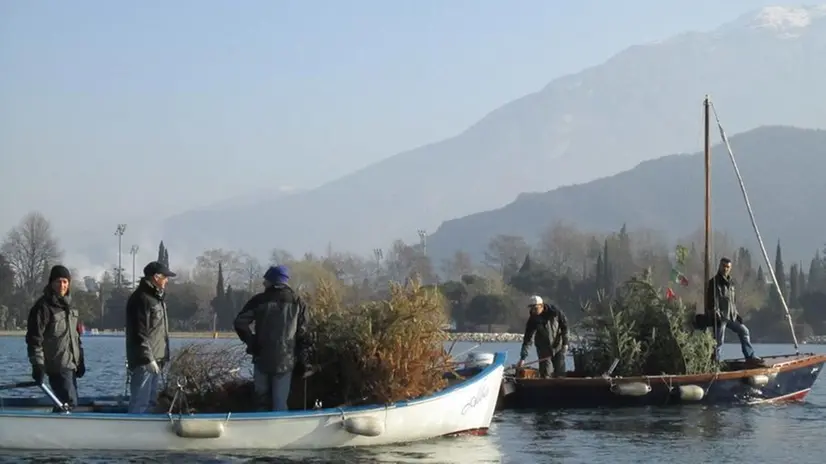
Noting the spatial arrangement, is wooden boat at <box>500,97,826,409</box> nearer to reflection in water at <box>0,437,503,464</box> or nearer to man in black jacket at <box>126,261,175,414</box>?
reflection in water at <box>0,437,503,464</box>

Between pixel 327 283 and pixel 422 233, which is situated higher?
pixel 422 233

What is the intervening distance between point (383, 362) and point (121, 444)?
342cm

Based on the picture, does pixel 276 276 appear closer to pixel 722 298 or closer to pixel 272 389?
pixel 272 389

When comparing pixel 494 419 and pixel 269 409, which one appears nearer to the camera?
pixel 269 409

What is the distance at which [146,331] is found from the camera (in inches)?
615

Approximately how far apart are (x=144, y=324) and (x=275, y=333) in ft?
5.33

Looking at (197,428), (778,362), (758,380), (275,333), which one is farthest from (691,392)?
(197,428)

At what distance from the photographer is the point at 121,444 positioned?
15.9m

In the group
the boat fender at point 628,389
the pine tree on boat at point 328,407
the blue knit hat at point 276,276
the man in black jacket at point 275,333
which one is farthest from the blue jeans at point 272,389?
the boat fender at point 628,389

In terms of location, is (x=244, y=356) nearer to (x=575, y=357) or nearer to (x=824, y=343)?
(x=575, y=357)

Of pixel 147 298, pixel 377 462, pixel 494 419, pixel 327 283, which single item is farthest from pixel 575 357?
pixel 147 298

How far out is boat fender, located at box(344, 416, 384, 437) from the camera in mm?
16500

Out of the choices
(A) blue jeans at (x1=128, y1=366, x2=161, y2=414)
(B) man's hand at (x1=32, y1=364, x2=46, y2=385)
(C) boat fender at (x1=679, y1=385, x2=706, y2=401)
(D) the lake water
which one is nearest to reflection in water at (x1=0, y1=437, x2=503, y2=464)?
(D) the lake water

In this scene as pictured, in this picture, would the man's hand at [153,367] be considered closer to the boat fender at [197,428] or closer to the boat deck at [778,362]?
the boat fender at [197,428]
